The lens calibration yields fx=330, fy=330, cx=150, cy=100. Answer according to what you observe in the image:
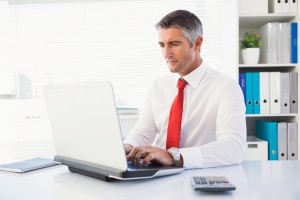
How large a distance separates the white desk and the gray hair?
28.3 inches

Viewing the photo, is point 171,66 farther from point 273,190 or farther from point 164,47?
point 273,190

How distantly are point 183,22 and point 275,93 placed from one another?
1329 millimetres

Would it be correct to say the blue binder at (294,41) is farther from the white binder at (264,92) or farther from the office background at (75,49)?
the office background at (75,49)

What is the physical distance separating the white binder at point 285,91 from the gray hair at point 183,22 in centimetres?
127

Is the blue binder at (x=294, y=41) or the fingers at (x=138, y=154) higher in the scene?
the blue binder at (x=294, y=41)

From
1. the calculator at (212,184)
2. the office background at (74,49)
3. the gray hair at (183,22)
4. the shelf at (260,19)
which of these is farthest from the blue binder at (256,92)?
the calculator at (212,184)

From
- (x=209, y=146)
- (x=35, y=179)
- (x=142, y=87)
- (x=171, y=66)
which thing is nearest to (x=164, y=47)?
(x=171, y=66)

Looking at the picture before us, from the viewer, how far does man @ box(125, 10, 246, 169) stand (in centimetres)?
145

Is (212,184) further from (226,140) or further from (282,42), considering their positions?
(282,42)

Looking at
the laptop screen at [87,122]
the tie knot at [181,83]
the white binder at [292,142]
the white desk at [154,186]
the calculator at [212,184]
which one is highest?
the tie knot at [181,83]

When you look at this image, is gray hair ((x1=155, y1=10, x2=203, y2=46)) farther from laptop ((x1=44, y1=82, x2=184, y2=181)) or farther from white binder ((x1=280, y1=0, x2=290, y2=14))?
white binder ((x1=280, y1=0, x2=290, y2=14))

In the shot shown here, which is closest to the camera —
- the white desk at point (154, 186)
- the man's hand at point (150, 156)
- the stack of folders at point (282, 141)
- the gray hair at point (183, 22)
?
the white desk at point (154, 186)

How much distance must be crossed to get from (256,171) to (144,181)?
388mm

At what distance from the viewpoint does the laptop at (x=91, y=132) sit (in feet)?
2.97
